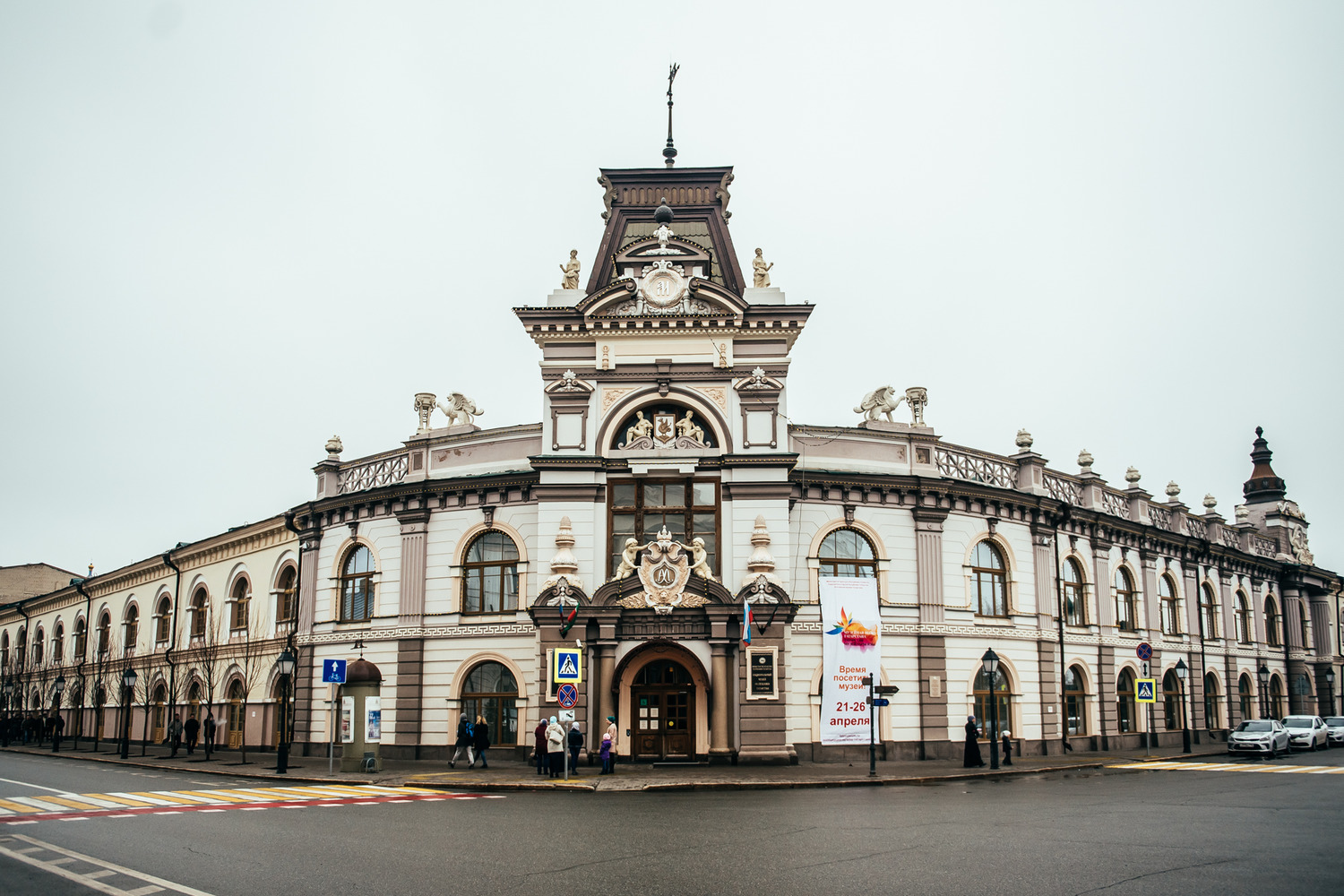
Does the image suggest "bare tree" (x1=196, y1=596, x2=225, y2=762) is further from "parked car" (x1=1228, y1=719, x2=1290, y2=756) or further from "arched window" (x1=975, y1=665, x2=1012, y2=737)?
"parked car" (x1=1228, y1=719, x2=1290, y2=756)

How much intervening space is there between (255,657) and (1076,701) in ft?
101

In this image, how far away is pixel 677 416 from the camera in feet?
105

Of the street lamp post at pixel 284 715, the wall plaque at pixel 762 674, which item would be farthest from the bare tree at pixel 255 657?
the wall plaque at pixel 762 674

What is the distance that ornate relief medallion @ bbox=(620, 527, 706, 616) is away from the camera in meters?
29.9

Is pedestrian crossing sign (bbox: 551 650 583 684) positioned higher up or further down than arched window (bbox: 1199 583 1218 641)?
further down

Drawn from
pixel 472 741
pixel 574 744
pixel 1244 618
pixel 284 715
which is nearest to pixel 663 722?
pixel 574 744

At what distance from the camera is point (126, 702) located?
131 ft

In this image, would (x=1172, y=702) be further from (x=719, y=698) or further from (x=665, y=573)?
(x=665, y=573)

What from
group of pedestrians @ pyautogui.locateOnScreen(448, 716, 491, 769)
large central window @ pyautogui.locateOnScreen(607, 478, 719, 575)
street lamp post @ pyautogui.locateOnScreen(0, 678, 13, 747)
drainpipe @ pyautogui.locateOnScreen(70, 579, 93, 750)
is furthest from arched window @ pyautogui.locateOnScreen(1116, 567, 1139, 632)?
street lamp post @ pyautogui.locateOnScreen(0, 678, 13, 747)

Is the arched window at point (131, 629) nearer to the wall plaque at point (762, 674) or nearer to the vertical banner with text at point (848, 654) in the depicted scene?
the wall plaque at point (762, 674)

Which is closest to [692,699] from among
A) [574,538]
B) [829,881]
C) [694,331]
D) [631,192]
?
[574,538]

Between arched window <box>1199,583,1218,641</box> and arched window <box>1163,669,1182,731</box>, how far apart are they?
4852 millimetres

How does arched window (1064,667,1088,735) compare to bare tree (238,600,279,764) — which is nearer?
arched window (1064,667,1088,735)

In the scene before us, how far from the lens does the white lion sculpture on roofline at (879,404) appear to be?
3512 centimetres
